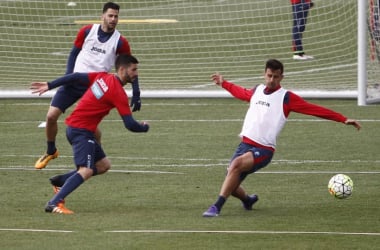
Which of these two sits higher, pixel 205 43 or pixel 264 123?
pixel 264 123

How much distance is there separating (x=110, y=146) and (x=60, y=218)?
516 cm

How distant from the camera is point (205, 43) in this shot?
80.8 feet

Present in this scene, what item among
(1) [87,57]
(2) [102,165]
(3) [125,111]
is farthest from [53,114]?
(3) [125,111]

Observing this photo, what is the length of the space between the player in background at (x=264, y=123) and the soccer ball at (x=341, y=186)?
78cm

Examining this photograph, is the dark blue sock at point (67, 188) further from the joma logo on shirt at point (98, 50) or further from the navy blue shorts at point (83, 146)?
the joma logo on shirt at point (98, 50)

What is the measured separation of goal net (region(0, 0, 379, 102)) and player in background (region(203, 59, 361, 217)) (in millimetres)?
8498

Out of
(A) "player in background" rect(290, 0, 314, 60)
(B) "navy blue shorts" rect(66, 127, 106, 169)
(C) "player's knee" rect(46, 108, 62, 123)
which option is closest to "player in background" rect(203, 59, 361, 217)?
(B) "navy blue shorts" rect(66, 127, 106, 169)

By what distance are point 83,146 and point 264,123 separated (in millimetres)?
1803

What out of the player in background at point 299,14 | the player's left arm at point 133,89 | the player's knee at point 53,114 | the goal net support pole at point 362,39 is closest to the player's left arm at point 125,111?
the player's left arm at point 133,89

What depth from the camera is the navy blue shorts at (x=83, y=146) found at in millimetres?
11766

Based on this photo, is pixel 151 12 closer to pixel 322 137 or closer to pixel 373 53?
pixel 373 53

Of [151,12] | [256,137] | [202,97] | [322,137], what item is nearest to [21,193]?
[256,137]

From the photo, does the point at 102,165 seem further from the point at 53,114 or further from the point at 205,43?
the point at 205,43

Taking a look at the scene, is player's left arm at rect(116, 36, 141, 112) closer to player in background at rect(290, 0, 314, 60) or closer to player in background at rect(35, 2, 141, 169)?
player in background at rect(35, 2, 141, 169)
